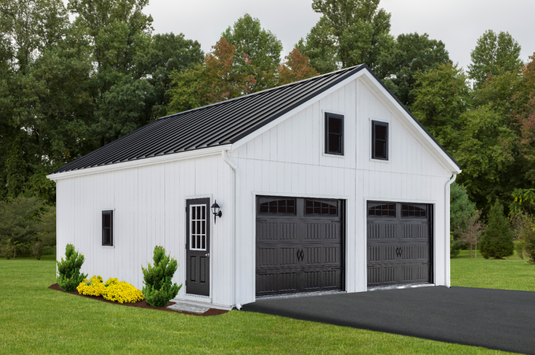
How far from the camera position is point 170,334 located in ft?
33.5

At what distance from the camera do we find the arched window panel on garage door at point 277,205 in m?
14.1

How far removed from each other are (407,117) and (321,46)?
36.4m

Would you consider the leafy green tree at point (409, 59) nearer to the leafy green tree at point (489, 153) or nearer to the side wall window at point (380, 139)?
the leafy green tree at point (489, 153)

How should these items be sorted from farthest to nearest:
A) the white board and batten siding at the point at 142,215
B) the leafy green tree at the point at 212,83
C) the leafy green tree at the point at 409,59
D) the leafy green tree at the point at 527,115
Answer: the leafy green tree at the point at 409,59 < the leafy green tree at the point at 527,115 < the leafy green tree at the point at 212,83 < the white board and batten siding at the point at 142,215

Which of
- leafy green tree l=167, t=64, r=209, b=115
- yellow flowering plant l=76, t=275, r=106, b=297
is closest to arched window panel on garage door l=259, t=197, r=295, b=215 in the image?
yellow flowering plant l=76, t=275, r=106, b=297

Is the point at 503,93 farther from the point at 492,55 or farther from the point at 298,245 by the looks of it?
the point at 298,245

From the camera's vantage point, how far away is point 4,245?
3519cm

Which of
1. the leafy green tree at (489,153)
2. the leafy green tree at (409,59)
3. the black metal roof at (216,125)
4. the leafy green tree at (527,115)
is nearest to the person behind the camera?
the black metal roof at (216,125)

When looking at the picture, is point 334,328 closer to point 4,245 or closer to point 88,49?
point 4,245

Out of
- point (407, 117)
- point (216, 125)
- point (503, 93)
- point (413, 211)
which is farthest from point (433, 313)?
point (503, 93)

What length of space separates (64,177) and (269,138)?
8.81m

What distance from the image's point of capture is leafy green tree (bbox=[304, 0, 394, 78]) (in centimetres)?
5003

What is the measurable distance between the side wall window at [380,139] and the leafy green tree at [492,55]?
4029 centimetres

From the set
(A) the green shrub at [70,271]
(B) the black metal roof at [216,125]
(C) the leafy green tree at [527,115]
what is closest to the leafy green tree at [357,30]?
(C) the leafy green tree at [527,115]
